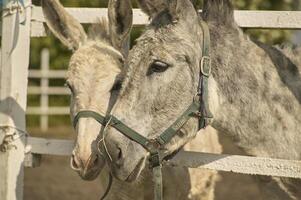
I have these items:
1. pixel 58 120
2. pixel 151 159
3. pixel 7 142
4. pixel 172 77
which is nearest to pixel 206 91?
pixel 172 77

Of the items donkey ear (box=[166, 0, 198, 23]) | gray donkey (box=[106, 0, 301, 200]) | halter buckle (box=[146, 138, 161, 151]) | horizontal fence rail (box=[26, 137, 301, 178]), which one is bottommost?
horizontal fence rail (box=[26, 137, 301, 178])

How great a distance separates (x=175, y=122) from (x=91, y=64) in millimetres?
833

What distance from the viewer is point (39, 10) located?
4.01 meters

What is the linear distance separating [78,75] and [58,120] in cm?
1238

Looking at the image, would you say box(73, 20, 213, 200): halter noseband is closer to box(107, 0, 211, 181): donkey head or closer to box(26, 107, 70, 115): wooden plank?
box(107, 0, 211, 181): donkey head

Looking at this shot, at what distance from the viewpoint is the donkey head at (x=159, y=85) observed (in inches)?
120

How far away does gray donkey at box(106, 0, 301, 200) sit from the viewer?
10.1 feet

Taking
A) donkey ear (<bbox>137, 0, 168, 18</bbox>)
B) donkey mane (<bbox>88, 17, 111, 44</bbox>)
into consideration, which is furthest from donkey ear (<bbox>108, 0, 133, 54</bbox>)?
donkey ear (<bbox>137, 0, 168, 18</bbox>)

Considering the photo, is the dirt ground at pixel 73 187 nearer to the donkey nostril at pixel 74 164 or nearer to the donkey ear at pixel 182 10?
the donkey nostril at pixel 74 164

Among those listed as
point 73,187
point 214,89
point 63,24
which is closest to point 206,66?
point 214,89

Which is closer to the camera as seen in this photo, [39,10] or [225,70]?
[225,70]

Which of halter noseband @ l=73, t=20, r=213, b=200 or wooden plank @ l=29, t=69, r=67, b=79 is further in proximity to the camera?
wooden plank @ l=29, t=69, r=67, b=79

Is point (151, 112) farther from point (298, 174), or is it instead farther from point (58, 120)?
point (58, 120)

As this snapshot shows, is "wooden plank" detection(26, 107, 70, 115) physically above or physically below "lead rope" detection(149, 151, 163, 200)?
below
